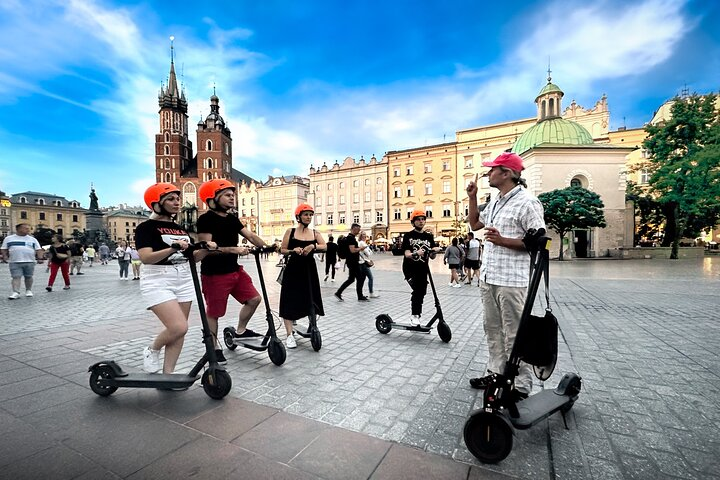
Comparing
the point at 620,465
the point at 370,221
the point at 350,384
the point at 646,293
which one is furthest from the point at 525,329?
the point at 370,221

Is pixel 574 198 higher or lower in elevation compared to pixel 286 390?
higher

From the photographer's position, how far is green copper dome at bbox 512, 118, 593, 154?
33.5 m

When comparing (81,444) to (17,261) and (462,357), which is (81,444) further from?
(17,261)

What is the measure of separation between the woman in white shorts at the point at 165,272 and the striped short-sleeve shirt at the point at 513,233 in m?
2.54

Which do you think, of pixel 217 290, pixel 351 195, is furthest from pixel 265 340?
pixel 351 195

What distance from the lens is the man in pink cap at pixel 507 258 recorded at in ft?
8.92

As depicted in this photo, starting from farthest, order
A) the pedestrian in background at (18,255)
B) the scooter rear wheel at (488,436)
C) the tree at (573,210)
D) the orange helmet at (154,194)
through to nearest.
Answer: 1. the tree at (573,210)
2. the pedestrian in background at (18,255)
3. the orange helmet at (154,194)
4. the scooter rear wheel at (488,436)

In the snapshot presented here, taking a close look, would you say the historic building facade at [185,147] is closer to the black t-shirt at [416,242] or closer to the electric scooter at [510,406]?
the black t-shirt at [416,242]

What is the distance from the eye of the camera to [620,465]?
210cm

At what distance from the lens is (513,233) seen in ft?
9.18

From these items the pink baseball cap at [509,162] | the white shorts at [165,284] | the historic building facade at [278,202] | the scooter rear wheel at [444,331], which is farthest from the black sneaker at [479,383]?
the historic building facade at [278,202]

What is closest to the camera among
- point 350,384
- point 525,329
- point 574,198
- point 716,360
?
point 525,329

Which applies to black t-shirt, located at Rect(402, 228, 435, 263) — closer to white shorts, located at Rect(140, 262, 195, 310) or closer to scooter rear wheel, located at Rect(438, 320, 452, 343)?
scooter rear wheel, located at Rect(438, 320, 452, 343)

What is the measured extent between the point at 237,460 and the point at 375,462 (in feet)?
2.93
